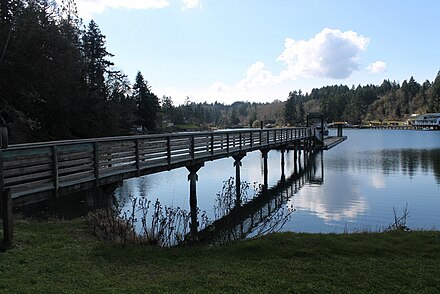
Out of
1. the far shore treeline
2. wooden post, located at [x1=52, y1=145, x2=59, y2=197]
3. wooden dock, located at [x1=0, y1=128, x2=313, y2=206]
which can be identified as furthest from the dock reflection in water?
the far shore treeline

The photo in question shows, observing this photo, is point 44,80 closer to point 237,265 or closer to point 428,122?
point 237,265

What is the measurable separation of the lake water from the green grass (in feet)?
14.1

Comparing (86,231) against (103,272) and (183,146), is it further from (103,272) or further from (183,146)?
(183,146)

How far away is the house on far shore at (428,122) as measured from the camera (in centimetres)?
11856

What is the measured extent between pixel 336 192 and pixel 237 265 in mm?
15615

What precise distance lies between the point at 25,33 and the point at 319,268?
2572 cm

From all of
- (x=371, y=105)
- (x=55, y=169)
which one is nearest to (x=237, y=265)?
(x=55, y=169)

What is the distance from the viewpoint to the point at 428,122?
12250 cm

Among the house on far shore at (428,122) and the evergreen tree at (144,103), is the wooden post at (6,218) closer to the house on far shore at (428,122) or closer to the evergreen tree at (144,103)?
the evergreen tree at (144,103)

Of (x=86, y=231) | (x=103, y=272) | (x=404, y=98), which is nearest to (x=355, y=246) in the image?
(x=103, y=272)

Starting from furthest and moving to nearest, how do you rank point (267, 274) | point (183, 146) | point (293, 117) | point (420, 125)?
point (293, 117)
point (420, 125)
point (183, 146)
point (267, 274)

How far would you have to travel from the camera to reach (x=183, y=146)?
15750mm

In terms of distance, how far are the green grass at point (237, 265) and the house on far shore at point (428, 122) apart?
126 meters

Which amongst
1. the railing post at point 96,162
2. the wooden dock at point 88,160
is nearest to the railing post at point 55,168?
the wooden dock at point 88,160
